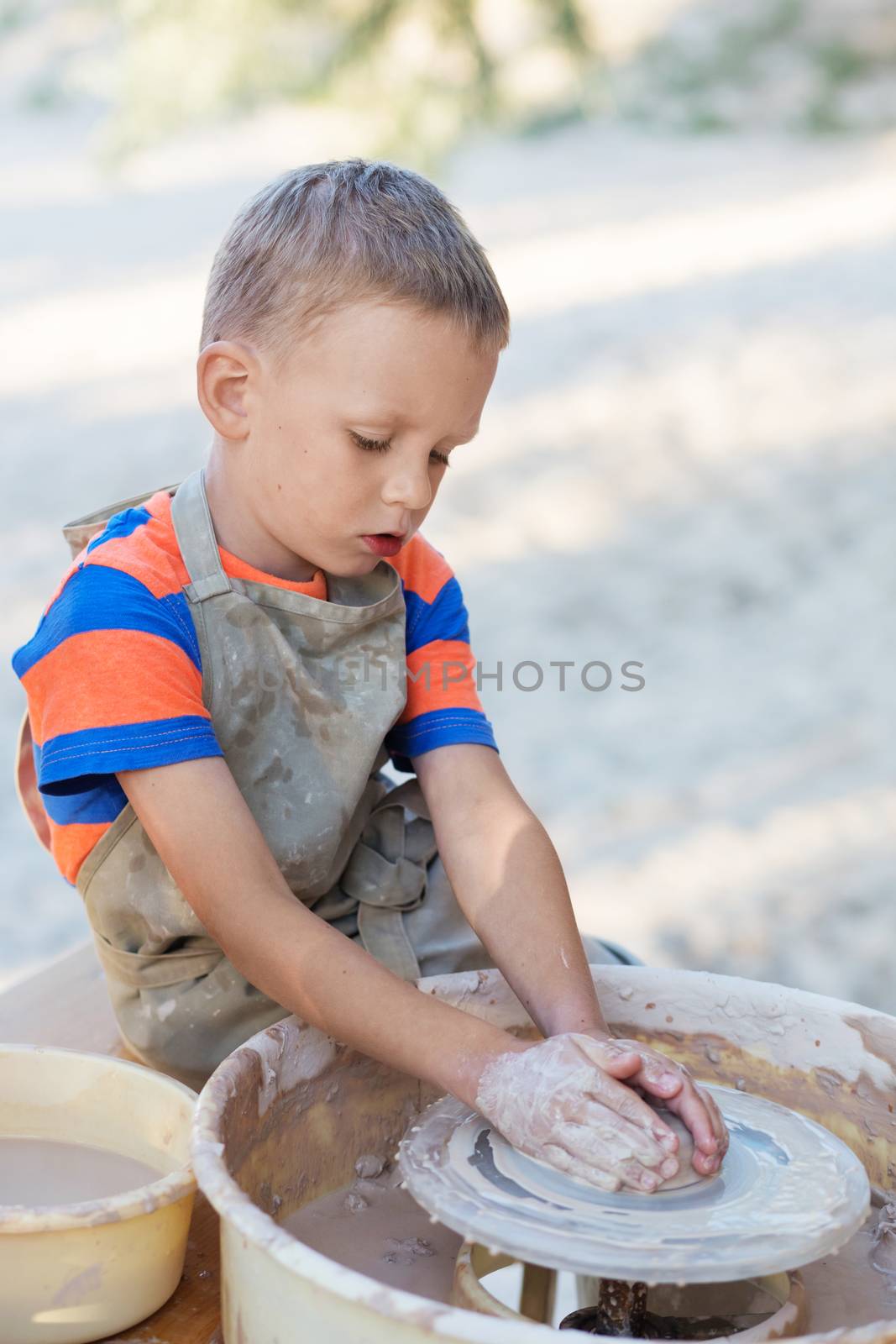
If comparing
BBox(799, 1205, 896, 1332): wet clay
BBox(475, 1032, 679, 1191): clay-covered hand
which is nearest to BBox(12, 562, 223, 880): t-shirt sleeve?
BBox(475, 1032, 679, 1191): clay-covered hand

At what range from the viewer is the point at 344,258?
3.63 ft

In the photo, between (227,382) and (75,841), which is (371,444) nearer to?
(227,382)

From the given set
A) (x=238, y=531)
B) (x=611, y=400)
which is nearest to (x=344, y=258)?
(x=238, y=531)

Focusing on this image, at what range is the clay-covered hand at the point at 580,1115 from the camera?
90 cm

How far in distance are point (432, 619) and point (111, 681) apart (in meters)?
0.38

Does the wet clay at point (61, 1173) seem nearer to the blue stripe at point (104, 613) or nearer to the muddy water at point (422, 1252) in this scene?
the muddy water at point (422, 1252)

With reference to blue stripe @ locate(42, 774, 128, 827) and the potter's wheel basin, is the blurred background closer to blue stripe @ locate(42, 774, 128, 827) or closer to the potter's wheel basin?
the potter's wheel basin

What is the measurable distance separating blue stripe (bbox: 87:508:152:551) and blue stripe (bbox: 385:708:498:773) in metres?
0.30

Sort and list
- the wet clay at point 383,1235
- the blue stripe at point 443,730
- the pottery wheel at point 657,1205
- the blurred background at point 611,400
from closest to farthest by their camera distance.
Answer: the pottery wheel at point 657,1205 → the wet clay at point 383,1235 → the blue stripe at point 443,730 → the blurred background at point 611,400

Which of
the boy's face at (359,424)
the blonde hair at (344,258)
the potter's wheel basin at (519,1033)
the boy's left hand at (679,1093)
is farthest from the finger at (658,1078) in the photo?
the blonde hair at (344,258)

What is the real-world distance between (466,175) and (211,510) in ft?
20.8

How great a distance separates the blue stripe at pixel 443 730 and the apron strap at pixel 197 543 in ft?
0.80

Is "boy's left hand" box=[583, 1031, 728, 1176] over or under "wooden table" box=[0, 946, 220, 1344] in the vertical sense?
over

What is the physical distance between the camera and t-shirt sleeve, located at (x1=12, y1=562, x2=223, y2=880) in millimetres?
1045
